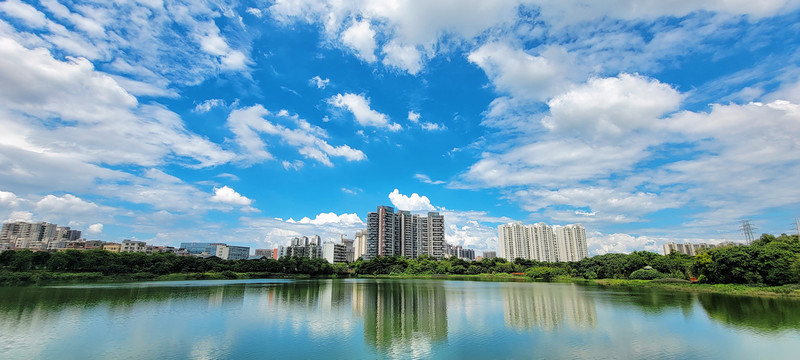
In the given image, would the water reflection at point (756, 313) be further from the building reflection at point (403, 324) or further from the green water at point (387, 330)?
the building reflection at point (403, 324)

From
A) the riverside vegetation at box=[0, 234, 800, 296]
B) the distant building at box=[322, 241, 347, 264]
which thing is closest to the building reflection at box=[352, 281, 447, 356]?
the riverside vegetation at box=[0, 234, 800, 296]

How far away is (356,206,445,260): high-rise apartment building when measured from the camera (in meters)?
118

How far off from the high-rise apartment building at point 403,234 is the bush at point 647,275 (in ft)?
238

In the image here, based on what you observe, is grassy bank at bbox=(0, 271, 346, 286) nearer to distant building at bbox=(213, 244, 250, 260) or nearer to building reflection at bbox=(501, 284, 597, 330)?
building reflection at bbox=(501, 284, 597, 330)

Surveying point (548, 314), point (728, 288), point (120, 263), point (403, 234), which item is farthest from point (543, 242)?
point (120, 263)

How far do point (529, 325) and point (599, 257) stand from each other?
58127 mm

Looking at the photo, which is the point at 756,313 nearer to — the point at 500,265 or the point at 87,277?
the point at 500,265

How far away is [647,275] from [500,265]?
38464 millimetres

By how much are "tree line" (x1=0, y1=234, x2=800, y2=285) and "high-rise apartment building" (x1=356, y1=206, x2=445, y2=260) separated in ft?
50.2

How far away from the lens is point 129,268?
194 feet

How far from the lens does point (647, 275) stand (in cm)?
5438

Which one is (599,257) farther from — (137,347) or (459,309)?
(137,347)

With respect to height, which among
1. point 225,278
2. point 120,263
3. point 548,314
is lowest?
point 548,314

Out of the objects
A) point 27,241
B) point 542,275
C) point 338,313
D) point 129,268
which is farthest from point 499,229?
point 27,241
